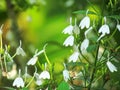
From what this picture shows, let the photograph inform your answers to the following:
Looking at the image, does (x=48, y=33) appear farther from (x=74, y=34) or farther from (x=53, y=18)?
(x=74, y=34)

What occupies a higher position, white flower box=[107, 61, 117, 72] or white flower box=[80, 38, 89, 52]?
white flower box=[80, 38, 89, 52]

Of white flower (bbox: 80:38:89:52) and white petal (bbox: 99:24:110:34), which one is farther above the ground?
white petal (bbox: 99:24:110:34)

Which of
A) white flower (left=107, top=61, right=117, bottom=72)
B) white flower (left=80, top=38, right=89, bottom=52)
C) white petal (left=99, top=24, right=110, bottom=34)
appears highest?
white petal (left=99, top=24, right=110, bottom=34)

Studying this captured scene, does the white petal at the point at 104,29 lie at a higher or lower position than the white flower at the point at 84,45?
higher

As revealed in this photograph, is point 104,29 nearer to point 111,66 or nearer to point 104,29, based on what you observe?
point 104,29

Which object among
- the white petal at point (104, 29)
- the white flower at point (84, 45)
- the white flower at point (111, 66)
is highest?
the white petal at point (104, 29)

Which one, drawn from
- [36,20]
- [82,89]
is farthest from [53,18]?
[82,89]

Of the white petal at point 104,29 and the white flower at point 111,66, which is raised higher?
the white petal at point 104,29

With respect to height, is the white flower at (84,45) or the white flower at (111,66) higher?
the white flower at (84,45)

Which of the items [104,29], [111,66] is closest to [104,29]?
[104,29]

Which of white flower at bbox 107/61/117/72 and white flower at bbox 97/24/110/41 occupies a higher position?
white flower at bbox 97/24/110/41

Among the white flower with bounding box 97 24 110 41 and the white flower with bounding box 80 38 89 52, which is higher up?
the white flower with bounding box 97 24 110 41
